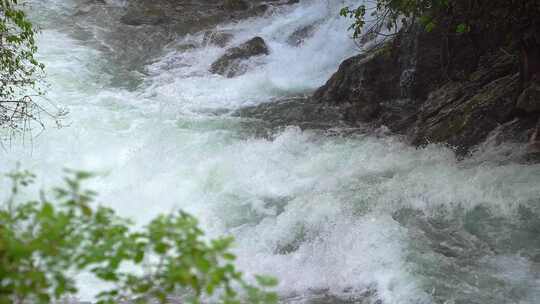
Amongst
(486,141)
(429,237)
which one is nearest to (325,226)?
(429,237)

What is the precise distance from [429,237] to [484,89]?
3.61 meters

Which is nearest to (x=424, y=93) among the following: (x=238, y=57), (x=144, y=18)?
(x=238, y=57)

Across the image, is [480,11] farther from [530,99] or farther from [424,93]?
[424,93]

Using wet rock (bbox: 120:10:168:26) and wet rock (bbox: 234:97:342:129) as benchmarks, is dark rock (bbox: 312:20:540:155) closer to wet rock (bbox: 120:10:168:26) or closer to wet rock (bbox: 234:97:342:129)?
wet rock (bbox: 234:97:342:129)

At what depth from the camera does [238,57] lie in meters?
14.0

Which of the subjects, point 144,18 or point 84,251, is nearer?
point 84,251

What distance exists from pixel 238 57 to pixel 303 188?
7160 mm

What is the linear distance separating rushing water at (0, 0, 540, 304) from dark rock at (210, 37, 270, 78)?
0.51 meters

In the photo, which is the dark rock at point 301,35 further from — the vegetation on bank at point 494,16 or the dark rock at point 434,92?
the vegetation on bank at point 494,16

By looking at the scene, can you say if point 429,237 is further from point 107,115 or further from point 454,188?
point 107,115

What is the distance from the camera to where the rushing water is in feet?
17.3

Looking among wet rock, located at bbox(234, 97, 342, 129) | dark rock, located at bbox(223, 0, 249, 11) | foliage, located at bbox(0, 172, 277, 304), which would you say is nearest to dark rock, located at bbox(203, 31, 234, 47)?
dark rock, located at bbox(223, 0, 249, 11)

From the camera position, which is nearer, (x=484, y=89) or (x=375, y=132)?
(x=484, y=89)

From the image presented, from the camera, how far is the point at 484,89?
8.57 m
